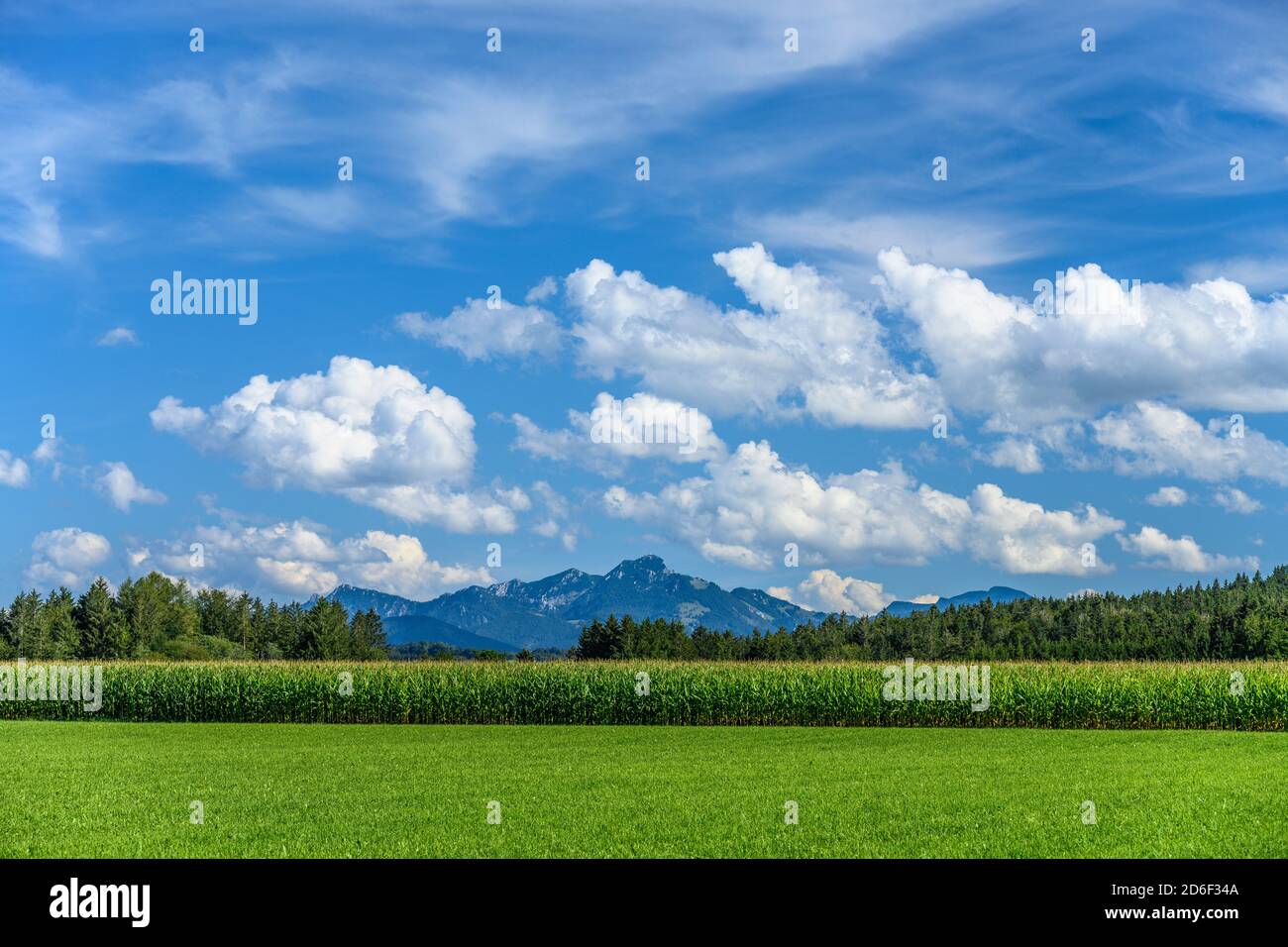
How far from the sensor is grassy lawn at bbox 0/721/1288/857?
17844 millimetres

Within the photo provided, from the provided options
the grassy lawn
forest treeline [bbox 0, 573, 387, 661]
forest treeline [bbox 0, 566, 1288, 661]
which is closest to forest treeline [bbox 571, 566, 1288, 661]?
forest treeline [bbox 0, 566, 1288, 661]

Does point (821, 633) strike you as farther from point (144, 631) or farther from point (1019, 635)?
point (144, 631)

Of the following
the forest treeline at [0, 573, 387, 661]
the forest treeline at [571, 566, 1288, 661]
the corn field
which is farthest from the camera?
the forest treeline at [0, 573, 387, 661]

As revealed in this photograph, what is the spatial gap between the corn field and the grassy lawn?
8152mm

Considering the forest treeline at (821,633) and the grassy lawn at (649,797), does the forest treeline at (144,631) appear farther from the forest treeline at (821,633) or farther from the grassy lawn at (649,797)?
the grassy lawn at (649,797)

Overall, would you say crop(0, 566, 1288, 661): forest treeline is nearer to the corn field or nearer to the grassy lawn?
the corn field

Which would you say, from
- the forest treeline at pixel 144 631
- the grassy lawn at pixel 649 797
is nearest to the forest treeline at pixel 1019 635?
the forest treeline at pixel 144 631

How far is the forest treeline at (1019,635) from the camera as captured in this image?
314 feet

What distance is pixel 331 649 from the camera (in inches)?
4569
